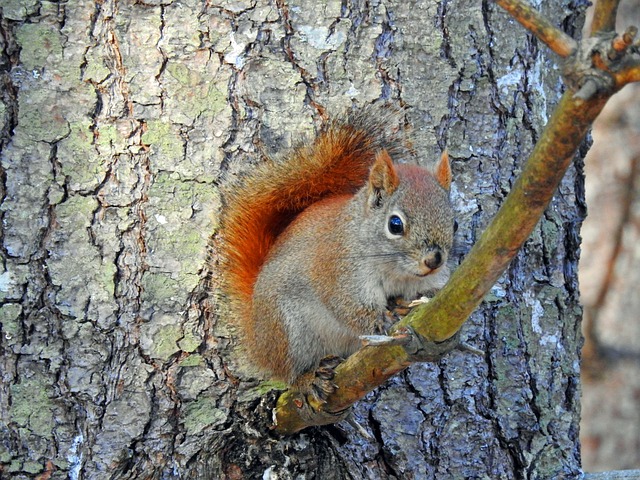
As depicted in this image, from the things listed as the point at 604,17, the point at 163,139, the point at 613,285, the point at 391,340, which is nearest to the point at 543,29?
the point at 604,17

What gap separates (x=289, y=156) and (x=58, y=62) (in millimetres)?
449

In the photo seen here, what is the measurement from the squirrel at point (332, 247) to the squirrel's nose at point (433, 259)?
0.04 feet

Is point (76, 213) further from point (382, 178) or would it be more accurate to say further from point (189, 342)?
point (382, 178)

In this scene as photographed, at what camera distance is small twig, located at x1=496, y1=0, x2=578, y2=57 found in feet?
2.91

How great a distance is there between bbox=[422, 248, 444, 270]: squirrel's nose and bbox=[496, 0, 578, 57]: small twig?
61 cm

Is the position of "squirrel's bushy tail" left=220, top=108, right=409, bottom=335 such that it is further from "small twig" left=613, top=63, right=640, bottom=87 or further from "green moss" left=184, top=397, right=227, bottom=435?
"small twig" left=613, top=63, right=640, bottom=87

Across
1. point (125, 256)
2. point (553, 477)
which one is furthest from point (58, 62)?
point (553, 477)

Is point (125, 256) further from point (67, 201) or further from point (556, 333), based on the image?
point (556, 333)

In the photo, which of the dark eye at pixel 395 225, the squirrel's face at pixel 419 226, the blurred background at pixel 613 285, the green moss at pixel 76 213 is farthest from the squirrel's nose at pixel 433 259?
the blurred background at pixel 613 285

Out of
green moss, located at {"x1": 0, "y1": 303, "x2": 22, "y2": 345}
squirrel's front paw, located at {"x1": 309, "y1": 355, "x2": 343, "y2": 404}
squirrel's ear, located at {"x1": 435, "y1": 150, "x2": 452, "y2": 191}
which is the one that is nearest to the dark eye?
squirrel's ear, located at {"x1": 435, "y1": 150, "x2": 452, "y2": 191}

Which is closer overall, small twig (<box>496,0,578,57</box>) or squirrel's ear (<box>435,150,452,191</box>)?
small twig (<box>496,0,578,57</box>)

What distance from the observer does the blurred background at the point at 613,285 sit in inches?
135

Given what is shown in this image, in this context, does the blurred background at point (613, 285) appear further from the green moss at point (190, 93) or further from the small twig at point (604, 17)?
the small twig at point (604, 17)

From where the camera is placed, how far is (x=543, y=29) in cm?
90
